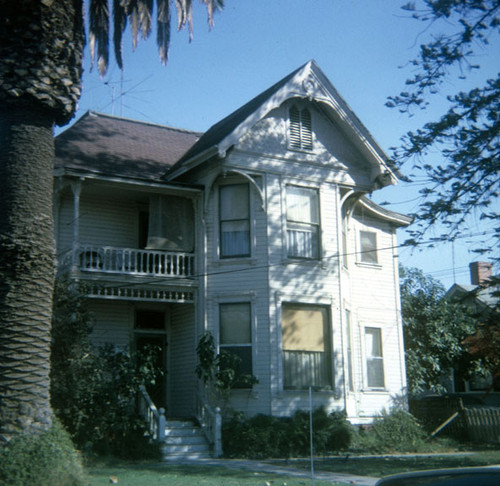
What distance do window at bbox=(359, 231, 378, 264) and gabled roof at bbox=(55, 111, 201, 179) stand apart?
6672 millimetres

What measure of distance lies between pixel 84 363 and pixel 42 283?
206 inches

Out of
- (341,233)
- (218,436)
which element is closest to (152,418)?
(218,436)

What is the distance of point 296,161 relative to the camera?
795 inches

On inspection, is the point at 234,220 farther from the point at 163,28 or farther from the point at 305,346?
the point at 163,28

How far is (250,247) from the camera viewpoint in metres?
19.4

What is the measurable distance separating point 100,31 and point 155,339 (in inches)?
354

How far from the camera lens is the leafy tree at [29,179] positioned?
10.4m

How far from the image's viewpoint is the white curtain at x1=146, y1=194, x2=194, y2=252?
19828 millimetres

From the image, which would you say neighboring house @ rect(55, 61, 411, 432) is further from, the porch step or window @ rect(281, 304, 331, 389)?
the porch step

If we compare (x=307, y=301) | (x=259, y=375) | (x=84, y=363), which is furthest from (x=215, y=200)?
(x=84, y=363)

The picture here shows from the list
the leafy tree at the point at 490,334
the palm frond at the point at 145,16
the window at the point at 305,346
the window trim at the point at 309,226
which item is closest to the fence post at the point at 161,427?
the window at the point at 305,346

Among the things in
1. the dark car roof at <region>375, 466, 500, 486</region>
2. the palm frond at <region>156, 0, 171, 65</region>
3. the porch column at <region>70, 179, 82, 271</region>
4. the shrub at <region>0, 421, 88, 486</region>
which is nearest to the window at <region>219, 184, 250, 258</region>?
the porch column at <region>70, 179, 82, 271</region>

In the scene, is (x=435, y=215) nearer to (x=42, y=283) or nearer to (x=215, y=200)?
(x=42, y=283)

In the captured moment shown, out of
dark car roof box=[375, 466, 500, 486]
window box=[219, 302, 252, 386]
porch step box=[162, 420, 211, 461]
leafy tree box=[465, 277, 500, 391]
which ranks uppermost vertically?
window box=[219, 302, 252, 386]
